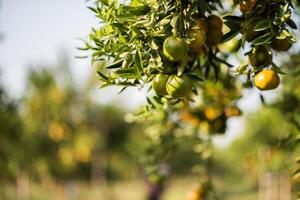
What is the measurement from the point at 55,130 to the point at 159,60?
1691 centimetres

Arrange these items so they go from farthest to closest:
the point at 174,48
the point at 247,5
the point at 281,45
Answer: the point at 281,45 < the point at 247,5 < the point at 174,48

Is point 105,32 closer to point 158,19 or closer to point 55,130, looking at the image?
point 158,19

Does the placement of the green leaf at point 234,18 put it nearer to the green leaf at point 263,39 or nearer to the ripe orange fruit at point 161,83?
the green leaf at point 263,39

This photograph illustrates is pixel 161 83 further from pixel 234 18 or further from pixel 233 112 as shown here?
pixel 233 112

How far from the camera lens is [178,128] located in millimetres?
3812

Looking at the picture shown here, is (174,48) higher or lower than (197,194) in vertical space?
higher

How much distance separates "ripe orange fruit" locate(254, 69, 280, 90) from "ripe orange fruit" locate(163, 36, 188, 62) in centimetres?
41

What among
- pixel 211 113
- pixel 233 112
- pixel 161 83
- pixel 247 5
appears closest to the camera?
pixel 161 83

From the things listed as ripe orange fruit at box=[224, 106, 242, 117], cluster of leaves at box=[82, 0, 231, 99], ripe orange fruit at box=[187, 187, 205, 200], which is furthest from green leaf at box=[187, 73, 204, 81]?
ripe orange fruit at box=[187, 187, 205, 200]

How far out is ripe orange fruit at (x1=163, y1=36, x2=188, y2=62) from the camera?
1.71 metres

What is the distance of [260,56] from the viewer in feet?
6.53

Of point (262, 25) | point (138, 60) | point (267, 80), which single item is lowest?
point (267, 80)

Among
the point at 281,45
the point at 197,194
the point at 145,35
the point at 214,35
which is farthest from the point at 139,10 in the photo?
the point at 197,194

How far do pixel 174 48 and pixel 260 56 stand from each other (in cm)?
49
